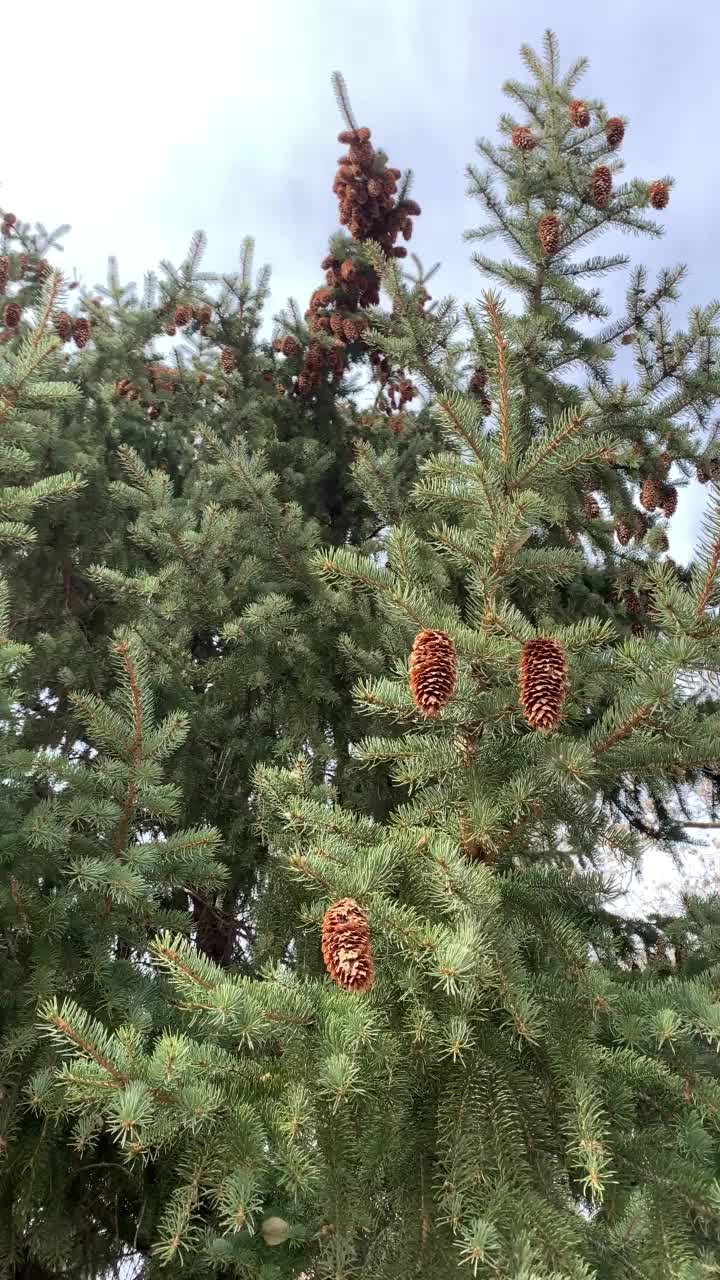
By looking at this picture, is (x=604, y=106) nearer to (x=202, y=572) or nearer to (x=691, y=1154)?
(x=202, y=572)

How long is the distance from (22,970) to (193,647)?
8.26ft

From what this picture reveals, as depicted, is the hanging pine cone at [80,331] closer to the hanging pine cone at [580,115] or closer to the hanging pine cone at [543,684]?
the hanging pine cone at [580,115]

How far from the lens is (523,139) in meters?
4.24

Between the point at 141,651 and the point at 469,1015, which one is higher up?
the point at 141,651

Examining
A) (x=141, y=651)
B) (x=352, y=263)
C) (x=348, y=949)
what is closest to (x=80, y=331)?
(x=352, y=263)

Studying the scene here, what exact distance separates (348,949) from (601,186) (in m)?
4.01

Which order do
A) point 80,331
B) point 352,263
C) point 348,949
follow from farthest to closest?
point 352,263 → point 80,331 → point 348,949

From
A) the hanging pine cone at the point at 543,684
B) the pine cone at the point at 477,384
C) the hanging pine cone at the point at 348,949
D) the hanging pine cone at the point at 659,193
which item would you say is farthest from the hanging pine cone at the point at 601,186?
the hanging pine cone at the point at 348,949

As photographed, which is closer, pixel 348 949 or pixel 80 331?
pixel 348 949

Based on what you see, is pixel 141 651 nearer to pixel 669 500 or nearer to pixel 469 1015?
pixel 469 1015

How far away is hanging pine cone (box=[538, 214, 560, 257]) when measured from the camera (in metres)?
3.83

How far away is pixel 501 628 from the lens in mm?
1945

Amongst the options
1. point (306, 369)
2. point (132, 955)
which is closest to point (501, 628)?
Answer: point (132, 955)

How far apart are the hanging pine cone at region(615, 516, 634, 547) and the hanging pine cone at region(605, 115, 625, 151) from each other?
1946 millimetres
